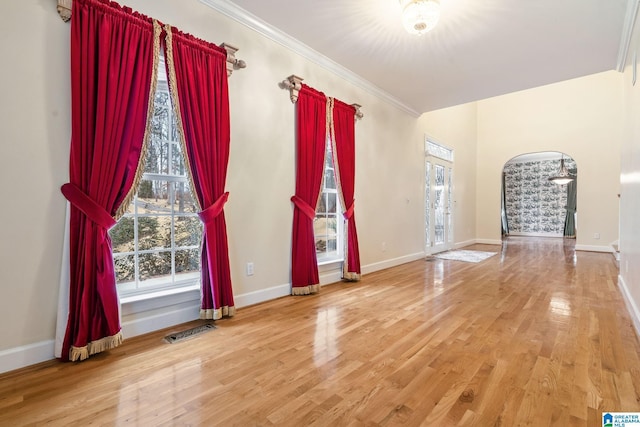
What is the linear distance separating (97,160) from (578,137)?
9394mm

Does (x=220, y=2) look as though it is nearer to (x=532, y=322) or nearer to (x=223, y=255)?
(x=223, y=255)

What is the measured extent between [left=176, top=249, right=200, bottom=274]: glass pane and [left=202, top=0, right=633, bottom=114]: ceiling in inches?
88.2

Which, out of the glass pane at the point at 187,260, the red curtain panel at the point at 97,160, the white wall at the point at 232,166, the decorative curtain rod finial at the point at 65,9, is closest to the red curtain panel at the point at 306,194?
the white wall at the point at 232,166

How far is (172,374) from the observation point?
1774mm

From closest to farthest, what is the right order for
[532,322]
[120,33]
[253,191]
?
1. [120,33]
2. [532,322]
3. [253,191]

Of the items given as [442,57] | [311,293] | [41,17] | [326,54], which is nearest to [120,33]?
[41,17]

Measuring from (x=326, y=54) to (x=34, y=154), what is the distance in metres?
3.06

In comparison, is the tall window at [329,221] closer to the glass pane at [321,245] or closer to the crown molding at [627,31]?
the glass pane at [321,245]

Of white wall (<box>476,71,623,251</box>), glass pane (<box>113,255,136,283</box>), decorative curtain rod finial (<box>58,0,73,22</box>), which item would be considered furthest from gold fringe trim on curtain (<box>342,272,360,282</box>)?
white wall (<box>476,71,623,251</box>)

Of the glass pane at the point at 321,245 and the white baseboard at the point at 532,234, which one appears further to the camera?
the white baseboard at the point at 532,234

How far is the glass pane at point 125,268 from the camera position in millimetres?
2348

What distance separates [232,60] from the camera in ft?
9.16

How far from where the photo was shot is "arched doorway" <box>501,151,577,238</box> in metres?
11.1

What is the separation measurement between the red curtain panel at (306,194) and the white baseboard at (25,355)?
2060mm
